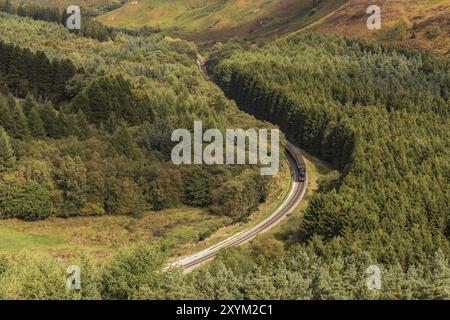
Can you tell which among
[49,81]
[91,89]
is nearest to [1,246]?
[91,89]

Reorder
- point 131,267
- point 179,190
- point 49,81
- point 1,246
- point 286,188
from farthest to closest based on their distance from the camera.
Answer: point 49,81 → point 286,188 → point 179,190 → point 1,246 → point 131,267

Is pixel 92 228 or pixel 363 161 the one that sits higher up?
pixel 363 161

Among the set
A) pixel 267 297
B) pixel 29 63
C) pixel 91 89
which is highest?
pixel 29 63

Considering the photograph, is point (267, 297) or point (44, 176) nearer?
point (267, 297)

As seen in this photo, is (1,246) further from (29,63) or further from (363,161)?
(29,63)

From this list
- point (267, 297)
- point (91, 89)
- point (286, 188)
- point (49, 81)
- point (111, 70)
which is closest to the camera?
point (267, 297)

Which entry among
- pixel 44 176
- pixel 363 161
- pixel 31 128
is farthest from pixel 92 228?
pixel 363 161

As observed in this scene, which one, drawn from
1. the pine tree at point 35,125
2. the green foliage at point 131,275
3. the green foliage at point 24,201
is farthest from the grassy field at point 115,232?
the pine tree at point 35,125

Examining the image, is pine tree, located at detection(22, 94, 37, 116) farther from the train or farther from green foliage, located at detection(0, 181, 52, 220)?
the train
